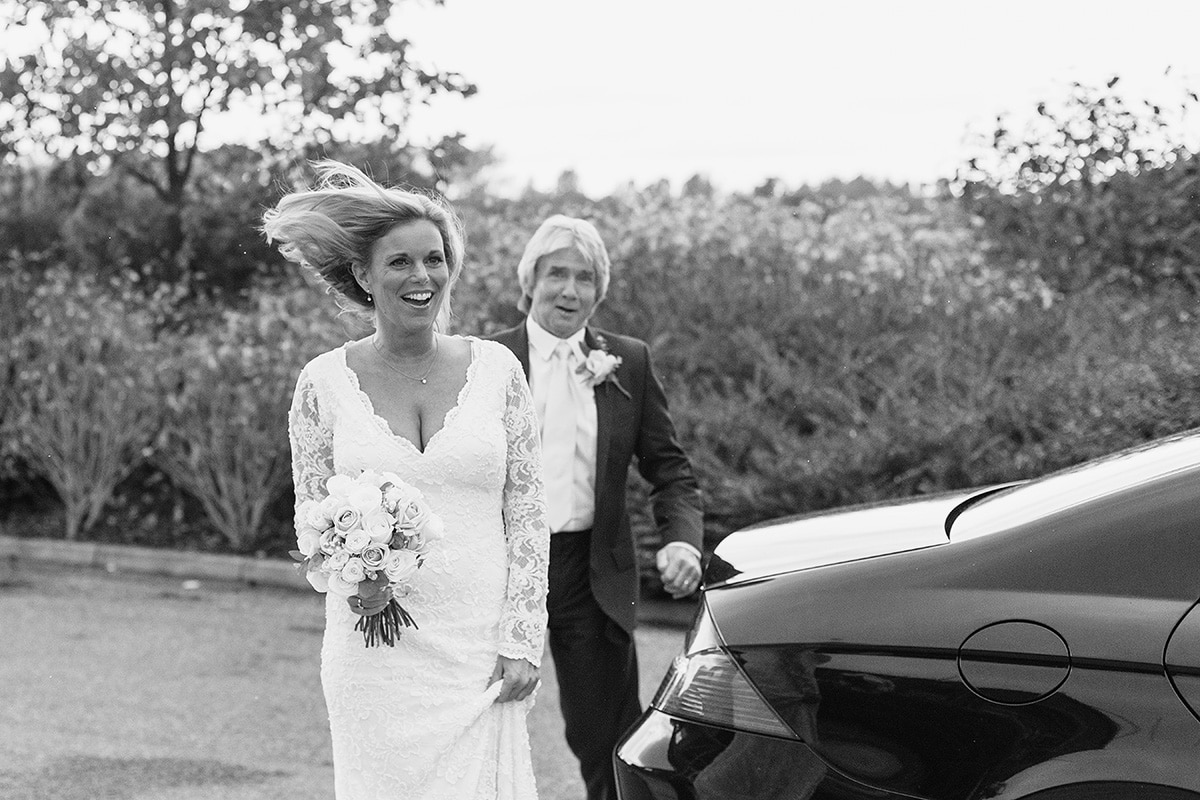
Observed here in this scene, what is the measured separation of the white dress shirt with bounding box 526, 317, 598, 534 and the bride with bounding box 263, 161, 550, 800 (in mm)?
853

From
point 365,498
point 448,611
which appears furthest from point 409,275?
point 448,611

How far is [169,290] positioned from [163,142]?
58.9 inches

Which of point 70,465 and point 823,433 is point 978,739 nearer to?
point 823,433

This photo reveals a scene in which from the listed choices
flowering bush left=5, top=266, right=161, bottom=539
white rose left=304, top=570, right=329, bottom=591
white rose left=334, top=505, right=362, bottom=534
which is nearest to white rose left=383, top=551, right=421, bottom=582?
white rose left=334, top=505, right=362, bottom=534

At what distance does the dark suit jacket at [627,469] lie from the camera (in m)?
4.54

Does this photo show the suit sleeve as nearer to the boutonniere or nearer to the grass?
the boutonniere

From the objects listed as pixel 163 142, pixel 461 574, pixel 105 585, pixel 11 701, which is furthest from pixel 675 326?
pixel 461 574

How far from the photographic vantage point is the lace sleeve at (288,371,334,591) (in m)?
3.72

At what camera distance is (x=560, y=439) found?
4656 mm

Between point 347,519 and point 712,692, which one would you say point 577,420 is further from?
point 712,692

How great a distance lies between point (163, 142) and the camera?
1489 centimetres

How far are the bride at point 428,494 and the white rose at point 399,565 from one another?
0.10 meters

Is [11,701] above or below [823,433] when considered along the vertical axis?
below

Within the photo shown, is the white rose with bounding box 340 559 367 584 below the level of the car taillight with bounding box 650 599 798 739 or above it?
above
